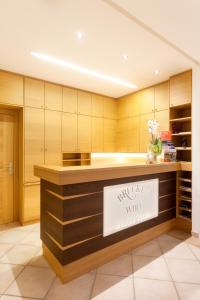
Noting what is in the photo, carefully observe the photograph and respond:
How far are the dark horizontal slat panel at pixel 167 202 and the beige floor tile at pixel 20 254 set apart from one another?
7.20 feet

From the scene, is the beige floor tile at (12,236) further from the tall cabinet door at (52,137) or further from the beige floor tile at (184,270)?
the beige floor tile at (184,270)

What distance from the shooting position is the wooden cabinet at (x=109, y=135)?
513 cm

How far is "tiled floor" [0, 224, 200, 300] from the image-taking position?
194 centimetres

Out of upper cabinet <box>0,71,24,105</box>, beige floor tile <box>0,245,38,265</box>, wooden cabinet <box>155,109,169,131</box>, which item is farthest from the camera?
wooden cabinet <box>155,109,169,131</box>

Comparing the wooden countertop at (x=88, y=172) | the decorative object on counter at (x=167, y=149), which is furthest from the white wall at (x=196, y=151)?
the wooden countertop at (x=88, y=172)

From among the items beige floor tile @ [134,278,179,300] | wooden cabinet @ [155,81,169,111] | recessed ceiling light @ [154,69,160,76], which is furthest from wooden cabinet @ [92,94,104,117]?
beige floor tile @ [134,278,179,300]

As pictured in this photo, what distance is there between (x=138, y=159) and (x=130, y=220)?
8.56 feet

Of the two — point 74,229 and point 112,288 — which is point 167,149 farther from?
point 112,288

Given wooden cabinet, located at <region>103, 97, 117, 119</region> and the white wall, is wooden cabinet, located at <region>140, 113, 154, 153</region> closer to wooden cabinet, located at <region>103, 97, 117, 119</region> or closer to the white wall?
wooden cabinet, located at <region>103, 97, 117, 119</region>

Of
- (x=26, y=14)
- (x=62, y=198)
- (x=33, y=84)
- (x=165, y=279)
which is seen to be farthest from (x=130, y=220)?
(x=33, y=84)

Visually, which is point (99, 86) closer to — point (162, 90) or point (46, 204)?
point (162, 90)

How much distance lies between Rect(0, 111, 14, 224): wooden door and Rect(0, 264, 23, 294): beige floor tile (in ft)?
5.55

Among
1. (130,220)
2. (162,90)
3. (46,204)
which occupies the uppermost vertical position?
(162,90)

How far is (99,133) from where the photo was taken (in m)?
5.01
